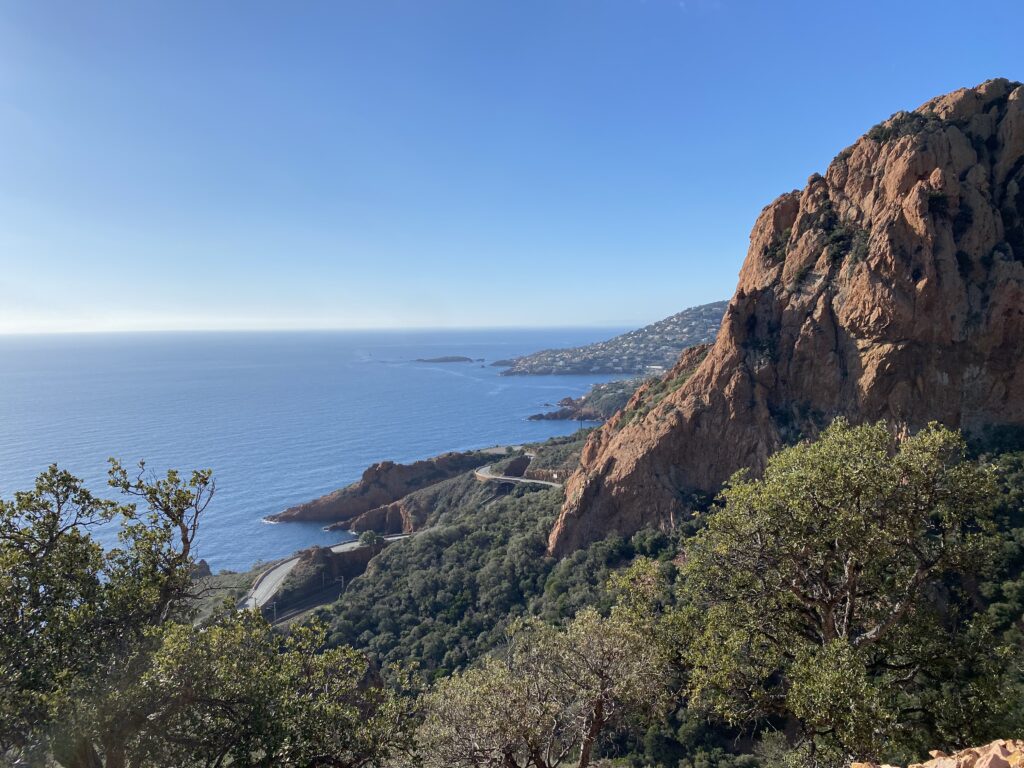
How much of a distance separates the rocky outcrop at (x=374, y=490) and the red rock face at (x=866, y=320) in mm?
50159

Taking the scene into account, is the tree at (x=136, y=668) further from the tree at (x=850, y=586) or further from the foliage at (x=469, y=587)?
the foliage at (x=469, y=587)

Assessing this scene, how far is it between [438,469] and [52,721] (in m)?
86.4

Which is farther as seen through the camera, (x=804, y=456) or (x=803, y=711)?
(x=804, y=456)

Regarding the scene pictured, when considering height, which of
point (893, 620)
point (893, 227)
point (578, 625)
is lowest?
point (578, 625)

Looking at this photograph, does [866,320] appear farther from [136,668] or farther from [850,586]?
[136,668]

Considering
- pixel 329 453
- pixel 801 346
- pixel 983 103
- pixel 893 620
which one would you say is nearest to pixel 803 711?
pixel 893 620

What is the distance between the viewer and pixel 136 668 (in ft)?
32.6

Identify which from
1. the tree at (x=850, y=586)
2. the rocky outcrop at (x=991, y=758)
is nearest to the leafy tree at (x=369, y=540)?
the tree at (x=850, y=586)

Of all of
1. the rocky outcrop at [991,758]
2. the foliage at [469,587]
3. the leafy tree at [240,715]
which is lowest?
the foliage at [469,587]

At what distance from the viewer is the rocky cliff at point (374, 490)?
3388 inches

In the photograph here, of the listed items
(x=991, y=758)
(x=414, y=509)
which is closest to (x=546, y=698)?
(x=991, y=758)

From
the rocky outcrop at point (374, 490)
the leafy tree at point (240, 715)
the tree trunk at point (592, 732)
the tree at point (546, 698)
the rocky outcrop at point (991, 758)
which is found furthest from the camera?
the rocky outcrop at point (374, 490)

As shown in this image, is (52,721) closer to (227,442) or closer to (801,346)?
(801,346)

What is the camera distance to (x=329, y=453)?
11644cm
